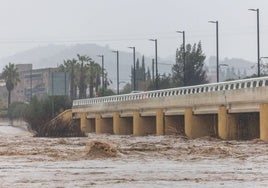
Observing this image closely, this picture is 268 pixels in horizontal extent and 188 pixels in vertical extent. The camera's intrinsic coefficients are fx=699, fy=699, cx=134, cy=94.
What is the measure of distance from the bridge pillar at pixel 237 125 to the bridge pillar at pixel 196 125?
4.61 m

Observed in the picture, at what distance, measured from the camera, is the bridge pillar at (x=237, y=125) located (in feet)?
152

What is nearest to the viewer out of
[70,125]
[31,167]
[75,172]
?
[75,172]

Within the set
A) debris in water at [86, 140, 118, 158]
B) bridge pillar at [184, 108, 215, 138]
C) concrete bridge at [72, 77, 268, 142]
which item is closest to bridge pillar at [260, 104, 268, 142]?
concrete bridge at [72, 77, 268, 142]

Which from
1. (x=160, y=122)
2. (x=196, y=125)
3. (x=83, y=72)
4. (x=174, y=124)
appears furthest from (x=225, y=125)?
(x=83, y=72)

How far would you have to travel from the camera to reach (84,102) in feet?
288

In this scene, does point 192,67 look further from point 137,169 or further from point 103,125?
point 137,169

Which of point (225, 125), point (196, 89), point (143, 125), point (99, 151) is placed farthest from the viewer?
point (143, 125)

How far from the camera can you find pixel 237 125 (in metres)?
47.6

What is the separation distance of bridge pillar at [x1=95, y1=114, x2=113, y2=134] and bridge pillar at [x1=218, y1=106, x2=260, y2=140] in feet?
107

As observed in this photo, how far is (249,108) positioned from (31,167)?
21.7 meters

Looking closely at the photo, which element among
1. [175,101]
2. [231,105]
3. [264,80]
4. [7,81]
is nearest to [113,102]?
[175,101]

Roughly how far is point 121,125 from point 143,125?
7.41 m

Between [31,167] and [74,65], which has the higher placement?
[74,65]

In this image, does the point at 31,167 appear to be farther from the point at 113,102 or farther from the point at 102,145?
the point at 113,102
